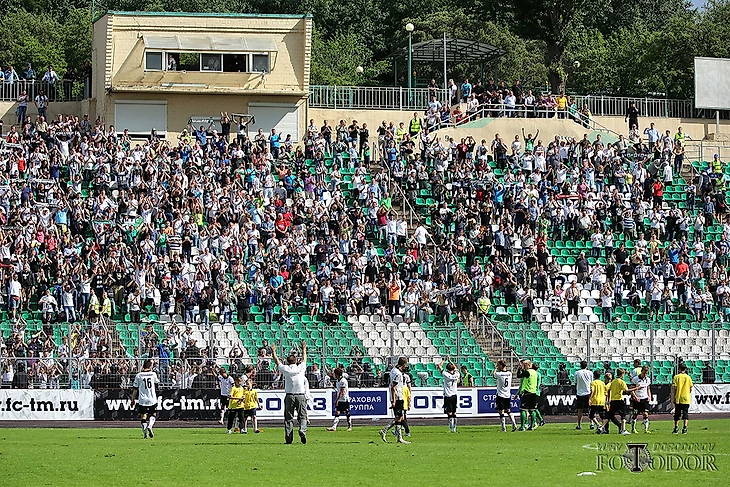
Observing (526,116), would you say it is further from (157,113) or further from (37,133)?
(37,133)

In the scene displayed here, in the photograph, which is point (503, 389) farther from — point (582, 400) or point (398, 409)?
point (398, 409)

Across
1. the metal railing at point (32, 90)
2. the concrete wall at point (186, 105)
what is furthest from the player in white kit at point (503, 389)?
the metal railing at point (32, 90)

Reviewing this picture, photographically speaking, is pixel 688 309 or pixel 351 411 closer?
pixel 351 411

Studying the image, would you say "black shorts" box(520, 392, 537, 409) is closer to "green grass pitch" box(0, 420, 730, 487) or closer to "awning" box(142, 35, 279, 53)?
"green grass pitch" box(0, 420, 730, 487)

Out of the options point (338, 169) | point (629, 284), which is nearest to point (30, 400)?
point (338, 169)

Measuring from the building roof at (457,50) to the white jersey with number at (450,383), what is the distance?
31439 mm

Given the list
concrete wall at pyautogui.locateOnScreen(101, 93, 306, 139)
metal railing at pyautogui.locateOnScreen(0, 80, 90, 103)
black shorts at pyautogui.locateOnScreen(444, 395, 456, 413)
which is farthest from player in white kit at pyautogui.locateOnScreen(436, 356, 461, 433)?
metal railing at pyautogui.locateOnScreen(0, 80, 90, 103)

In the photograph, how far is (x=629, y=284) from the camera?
46406mm

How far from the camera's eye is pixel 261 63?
54.8 meters

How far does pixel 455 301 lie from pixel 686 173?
16211mm

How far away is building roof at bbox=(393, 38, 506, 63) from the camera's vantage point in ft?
204

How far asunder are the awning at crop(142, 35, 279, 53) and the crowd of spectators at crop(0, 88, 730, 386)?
2976 mm

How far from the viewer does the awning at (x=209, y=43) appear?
53531mm

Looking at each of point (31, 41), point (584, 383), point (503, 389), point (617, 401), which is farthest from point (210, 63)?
point (617, 401)
